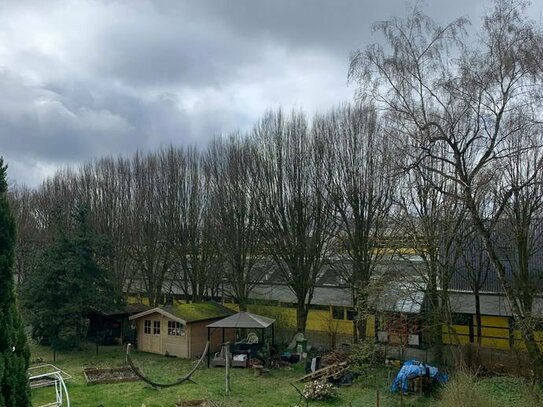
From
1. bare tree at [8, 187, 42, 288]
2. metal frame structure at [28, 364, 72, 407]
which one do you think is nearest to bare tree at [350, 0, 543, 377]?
metal frame structure at [28, 364, 72, 407]

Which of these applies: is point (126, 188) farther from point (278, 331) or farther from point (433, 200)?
point (433, 200)

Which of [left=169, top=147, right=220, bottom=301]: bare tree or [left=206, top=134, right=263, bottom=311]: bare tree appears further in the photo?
[left=169, top=147, right=220, bottom=301]: bare tree

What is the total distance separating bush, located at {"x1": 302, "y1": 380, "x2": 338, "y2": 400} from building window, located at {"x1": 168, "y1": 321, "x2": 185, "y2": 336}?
900 cm

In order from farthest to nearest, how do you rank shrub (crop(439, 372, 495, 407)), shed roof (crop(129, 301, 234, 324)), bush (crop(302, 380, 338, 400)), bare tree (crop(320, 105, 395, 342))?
shed roof (crop(129, 301, 234, 324)), bare tree (crop(320, 105, 395, 342)), bush (crop(302, 380, 338, 400)), shrub (crop(439, 372, 495, 407))

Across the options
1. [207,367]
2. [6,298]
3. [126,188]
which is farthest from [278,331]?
[6,298]

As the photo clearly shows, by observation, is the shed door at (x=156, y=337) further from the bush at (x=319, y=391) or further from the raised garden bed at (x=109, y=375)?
the bush at (x=319, y=391)

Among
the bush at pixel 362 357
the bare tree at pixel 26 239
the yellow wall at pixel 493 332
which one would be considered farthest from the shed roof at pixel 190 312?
the bare tree at pixel 26 239

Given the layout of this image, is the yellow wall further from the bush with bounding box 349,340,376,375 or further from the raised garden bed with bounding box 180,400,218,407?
the raised garden bed with bounding box 180,400,218,407

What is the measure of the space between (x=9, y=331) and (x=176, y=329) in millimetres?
14989

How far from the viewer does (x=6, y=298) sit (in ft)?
27.4

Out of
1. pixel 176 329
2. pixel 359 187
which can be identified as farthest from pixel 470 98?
pixel 176 329

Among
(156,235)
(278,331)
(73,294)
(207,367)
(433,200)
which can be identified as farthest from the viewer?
(156,235)

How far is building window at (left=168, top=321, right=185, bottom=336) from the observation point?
2255 centimetres

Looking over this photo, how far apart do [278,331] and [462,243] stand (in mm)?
10941
